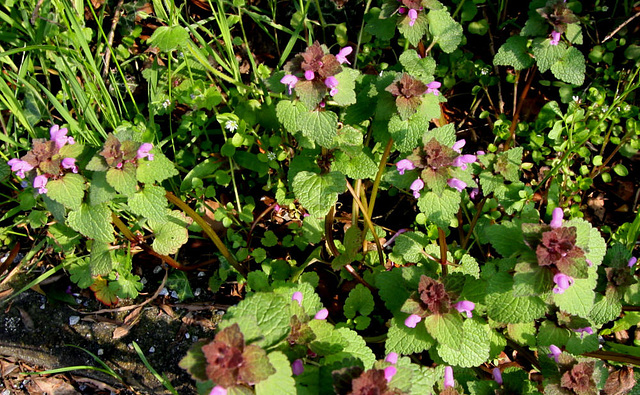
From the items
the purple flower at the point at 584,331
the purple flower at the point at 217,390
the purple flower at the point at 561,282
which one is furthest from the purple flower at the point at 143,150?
the purple flower at the point at 584,331

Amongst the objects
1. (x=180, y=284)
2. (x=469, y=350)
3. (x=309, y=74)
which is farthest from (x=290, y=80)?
(x=180, y=284)

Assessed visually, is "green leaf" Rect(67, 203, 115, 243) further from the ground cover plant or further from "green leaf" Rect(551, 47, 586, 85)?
"green leaf" Rect(551, 47, 586, 85)

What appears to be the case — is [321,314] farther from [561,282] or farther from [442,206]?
[561,282]

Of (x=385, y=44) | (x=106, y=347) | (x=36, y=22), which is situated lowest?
(x=106, y=347)

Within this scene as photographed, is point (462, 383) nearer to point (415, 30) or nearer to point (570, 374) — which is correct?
point (570, 374)

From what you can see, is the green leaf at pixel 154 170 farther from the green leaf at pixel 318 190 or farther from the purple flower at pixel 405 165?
the purple flower at pixel 405 165

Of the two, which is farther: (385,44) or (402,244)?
(385,44)

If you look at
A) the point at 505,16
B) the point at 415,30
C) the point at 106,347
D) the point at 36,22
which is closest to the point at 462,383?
the point at 415,30
